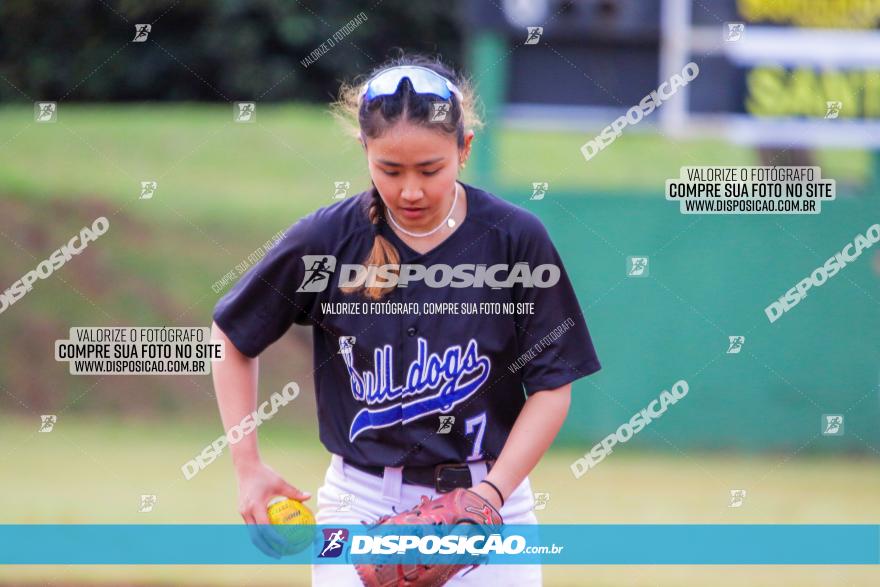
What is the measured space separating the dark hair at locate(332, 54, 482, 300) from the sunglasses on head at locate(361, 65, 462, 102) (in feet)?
0.05

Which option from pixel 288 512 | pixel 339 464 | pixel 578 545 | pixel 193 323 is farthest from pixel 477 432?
pixel 193 323

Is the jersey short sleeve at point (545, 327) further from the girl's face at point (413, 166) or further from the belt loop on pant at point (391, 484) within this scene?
the belt loop on pant at point (391, 484)

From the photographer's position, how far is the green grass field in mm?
7234

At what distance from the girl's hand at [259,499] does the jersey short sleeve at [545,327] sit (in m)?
0.69

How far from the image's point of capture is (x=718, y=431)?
29.0ft

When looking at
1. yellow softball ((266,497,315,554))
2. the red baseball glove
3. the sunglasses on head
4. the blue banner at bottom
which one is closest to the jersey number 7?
the red baseball glove

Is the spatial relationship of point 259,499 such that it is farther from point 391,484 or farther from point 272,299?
point 272,299

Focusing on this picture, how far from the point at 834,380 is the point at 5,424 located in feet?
20.8

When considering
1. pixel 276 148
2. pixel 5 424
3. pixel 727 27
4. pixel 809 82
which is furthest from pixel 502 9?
pixel 276 148

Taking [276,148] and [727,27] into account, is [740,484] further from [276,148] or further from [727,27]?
[276,148]

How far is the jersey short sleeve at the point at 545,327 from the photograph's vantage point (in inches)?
121

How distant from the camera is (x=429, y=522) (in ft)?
9.79

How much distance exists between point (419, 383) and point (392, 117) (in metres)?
0.67

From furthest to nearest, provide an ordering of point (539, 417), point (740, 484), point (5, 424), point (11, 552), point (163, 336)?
point (5, 424) → point (740, 484) → point (11, 552) → point (163, 336) → point (539, 417)
